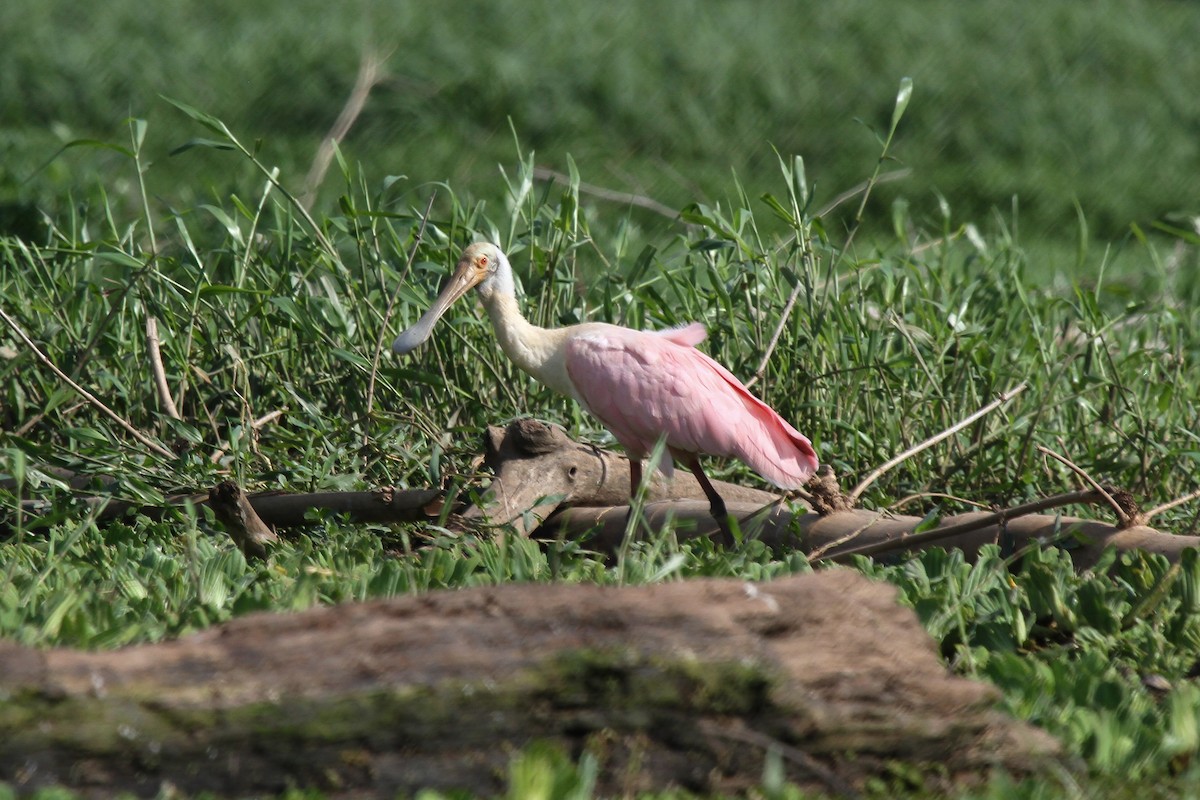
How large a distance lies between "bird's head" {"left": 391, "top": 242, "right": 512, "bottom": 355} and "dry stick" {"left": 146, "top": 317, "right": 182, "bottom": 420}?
62 centimetres

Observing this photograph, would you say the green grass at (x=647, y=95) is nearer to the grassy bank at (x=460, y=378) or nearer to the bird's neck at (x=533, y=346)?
the grassy bank at (x=460, y=378)

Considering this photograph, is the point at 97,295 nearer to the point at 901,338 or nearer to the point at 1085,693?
the point at 901,338

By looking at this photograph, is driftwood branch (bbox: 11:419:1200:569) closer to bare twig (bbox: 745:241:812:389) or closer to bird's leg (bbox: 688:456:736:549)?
bird's leg (bbox: 688:456:736:549)

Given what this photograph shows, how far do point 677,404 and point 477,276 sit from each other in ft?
2.31

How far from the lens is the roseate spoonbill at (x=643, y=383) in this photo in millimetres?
4031

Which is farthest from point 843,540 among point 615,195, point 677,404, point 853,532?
point 615,195

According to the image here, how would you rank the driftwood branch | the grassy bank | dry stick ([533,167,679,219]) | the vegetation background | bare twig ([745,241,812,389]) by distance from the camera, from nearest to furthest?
the vegetation background
the driftwood branch
the grassy bank
bare twig ([745,241,812,389])
dry stick ([533,167,679,219])

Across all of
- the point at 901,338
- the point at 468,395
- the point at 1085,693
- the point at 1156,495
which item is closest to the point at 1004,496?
the point at 1156,495

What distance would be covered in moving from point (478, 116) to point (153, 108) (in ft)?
7.90

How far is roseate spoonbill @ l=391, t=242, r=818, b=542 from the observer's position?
13.2 feet

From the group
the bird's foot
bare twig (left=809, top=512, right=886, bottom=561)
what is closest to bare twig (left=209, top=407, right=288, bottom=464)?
the bird's foot

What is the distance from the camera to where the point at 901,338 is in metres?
4.79

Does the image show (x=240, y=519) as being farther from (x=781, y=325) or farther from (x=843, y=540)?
(x=781, y=325)

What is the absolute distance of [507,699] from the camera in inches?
78.0
